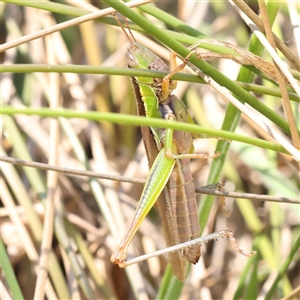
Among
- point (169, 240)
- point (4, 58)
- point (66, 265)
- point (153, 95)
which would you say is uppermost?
point (153, 95)

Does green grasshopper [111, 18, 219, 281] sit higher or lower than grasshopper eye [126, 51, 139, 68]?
lower

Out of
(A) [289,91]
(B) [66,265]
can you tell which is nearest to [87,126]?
(B) [66,265]

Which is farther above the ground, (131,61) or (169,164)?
(131,61)

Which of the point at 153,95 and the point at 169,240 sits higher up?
the point at 153,95

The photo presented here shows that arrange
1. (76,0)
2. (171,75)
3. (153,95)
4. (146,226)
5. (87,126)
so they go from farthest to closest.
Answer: (87,126)
(146,226)
(76,0)
(153,95)
(171,75)

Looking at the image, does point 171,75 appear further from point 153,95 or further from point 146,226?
point 146,226

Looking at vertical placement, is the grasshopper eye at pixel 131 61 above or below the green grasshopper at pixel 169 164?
above

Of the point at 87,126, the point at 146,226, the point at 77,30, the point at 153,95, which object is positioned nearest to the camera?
the point at 153,95

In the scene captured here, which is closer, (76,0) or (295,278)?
(76,0)
